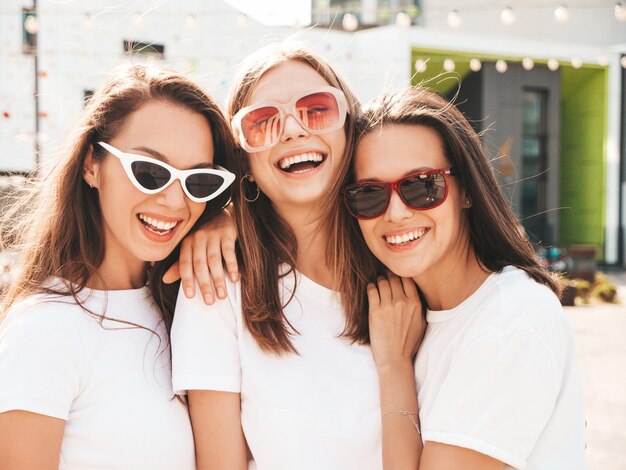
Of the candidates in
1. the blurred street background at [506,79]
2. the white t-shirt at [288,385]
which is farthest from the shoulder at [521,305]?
the blurred street background at [506,79]

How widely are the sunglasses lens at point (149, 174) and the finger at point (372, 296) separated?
2.76ft

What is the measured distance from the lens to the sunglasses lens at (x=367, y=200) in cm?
223

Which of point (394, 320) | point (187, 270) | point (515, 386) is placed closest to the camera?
point (515, 386)

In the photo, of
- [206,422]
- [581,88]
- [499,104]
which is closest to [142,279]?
[206,422]

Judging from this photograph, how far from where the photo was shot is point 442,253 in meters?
2.28

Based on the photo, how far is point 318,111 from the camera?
232 cm

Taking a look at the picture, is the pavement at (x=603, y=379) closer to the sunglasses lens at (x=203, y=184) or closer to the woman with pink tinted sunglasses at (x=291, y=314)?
the woman with pink tinted sunglasses at (x=291, y=314)

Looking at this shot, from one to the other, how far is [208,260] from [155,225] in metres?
0.22

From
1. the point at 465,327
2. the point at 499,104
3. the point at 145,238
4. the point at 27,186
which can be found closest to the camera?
the point at 465,327

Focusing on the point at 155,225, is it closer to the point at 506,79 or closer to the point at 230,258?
the point at 230,258

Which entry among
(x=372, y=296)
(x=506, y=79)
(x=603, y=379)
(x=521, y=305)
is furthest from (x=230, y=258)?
(x=506, y=79)

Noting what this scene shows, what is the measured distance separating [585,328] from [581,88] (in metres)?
16.9

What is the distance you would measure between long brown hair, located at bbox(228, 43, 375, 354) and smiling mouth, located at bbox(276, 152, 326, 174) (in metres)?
0.10

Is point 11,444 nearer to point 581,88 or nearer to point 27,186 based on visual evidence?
point 27,186
